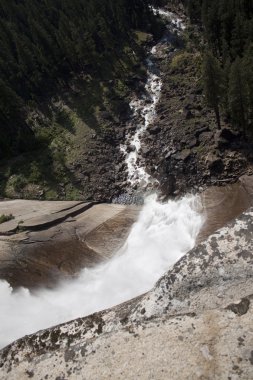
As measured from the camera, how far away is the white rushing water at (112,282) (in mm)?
30578

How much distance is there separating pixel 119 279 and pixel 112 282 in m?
0.81

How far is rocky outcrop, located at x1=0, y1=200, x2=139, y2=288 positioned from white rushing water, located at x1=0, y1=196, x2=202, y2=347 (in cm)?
127

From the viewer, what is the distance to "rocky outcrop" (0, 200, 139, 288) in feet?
114

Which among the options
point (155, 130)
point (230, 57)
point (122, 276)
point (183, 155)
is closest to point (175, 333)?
point (122, 276)

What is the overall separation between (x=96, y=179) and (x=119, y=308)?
33.4 meters

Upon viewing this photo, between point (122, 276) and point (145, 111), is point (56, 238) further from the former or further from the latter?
point (145, 111)

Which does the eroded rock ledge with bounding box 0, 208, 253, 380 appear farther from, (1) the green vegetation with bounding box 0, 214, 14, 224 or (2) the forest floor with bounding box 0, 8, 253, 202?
(2) the forest floor with bounding box 0, 8, 253, 202

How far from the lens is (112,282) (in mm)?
33719

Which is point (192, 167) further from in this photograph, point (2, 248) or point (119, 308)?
point (119, 308)

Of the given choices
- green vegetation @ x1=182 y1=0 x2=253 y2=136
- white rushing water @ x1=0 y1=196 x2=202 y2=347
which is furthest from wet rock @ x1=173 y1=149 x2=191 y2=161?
white rushing water @ x1=0 y1=196 x2=202 y2=347

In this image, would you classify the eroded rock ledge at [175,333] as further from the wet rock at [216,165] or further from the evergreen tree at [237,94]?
the evergreen tree at [237,94]

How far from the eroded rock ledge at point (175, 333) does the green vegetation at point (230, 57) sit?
29883 mm

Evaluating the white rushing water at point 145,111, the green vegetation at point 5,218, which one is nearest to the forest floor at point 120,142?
the white rushing water at point 145,111

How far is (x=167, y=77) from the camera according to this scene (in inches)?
2559
